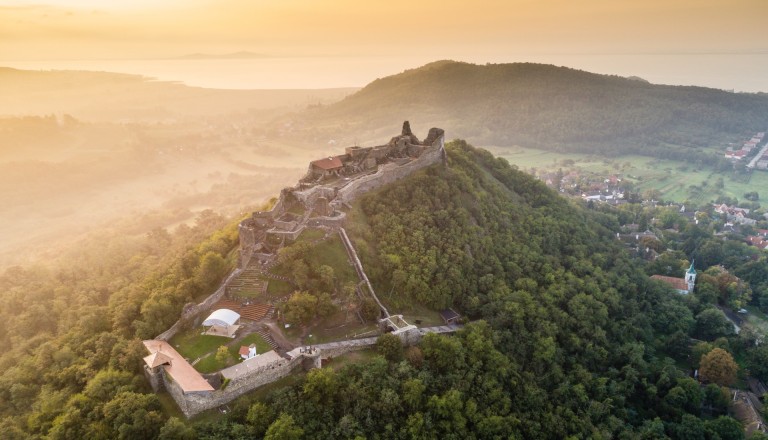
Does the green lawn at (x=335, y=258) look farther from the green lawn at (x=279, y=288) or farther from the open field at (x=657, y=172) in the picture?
the open field at (x=657, y=172)

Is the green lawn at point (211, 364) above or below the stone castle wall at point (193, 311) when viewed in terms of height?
below

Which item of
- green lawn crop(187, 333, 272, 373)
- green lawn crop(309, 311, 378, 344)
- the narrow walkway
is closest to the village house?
the narrow walkway

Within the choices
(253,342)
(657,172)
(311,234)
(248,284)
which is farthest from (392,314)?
(657,172)

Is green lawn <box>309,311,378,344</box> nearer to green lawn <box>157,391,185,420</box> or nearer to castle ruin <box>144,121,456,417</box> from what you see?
castle ruin <box>144,121,456,417</box>

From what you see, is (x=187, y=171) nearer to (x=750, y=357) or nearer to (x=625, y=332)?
(x=625, y=332)

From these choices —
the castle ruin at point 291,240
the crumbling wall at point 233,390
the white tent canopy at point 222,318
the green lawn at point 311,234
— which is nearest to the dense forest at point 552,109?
the castle ruin at point 291,240
